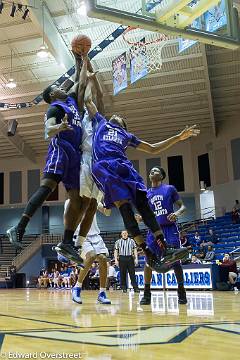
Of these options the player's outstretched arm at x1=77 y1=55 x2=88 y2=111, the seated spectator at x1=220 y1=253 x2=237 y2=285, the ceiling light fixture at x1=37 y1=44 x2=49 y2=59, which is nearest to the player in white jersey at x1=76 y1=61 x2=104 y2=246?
the player's outstretched arm at x1=77 y1=55 x2=88 y2=111

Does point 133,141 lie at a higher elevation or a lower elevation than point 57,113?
lower

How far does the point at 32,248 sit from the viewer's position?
1067 inches

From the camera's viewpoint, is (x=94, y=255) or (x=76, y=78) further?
(x=94, y=255)

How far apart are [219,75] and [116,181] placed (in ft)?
57.4

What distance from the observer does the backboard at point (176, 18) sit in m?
5.93

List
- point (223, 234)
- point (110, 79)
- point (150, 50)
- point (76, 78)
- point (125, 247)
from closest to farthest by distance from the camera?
point (76, 78) → point (125, 247) → point (150, 50) → point (110, 79) → point (223, 234)

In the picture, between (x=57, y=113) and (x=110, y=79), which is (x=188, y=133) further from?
(x=110, y=79)

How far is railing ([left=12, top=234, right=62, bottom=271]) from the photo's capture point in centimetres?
2614

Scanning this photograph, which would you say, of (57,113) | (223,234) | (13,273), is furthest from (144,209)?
(13,273)

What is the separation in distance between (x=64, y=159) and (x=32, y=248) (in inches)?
958

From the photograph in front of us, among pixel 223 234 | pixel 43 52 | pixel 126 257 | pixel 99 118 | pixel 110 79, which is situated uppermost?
pixel 110 79

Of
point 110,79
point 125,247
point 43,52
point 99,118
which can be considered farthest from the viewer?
point 110,79

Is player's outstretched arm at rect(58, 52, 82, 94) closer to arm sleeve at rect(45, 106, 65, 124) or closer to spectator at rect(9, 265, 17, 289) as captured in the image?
arm sleeve at rect(45, 106, 65, 124)

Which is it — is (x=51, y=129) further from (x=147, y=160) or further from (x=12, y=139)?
(x=147, y=160)
